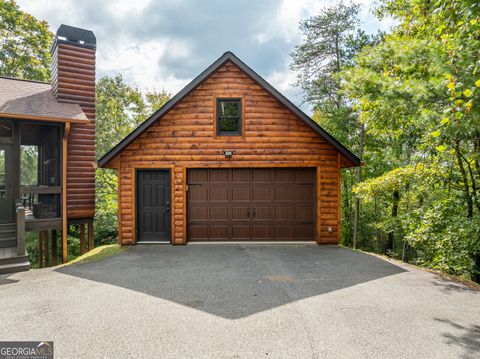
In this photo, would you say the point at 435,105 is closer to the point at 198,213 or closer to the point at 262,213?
the point at 262,213

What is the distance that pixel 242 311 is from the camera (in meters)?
4.11

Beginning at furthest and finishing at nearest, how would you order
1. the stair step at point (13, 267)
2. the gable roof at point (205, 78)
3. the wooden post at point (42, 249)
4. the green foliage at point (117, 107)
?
the green foliage at point (117, 107) → the wooden post at point (42, 249) → the gable roof at point (205, 78) → the stair step at point (13, 267)

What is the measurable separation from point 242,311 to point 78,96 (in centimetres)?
1014

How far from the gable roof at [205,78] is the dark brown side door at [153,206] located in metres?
1.10

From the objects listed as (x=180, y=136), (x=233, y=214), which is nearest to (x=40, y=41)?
(x=180, y=136)

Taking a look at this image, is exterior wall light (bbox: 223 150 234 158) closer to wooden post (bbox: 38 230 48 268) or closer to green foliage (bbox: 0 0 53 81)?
wooden post (bbox: 38 230 48 268)

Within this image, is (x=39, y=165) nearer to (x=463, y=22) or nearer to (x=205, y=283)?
(x=205, y=283)

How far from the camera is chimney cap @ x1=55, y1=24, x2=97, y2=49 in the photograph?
10469 millimetres

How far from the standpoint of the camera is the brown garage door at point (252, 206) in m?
9.03

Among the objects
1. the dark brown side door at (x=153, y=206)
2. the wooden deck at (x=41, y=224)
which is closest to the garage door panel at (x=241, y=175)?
the dark brown side door at (x=153, y=206)

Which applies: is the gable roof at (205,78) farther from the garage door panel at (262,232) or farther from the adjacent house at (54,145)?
the garage door panel at (262,232)

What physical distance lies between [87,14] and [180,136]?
765 centimetres

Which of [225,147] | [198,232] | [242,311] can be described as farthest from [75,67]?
[242,311]

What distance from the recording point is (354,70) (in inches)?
282
